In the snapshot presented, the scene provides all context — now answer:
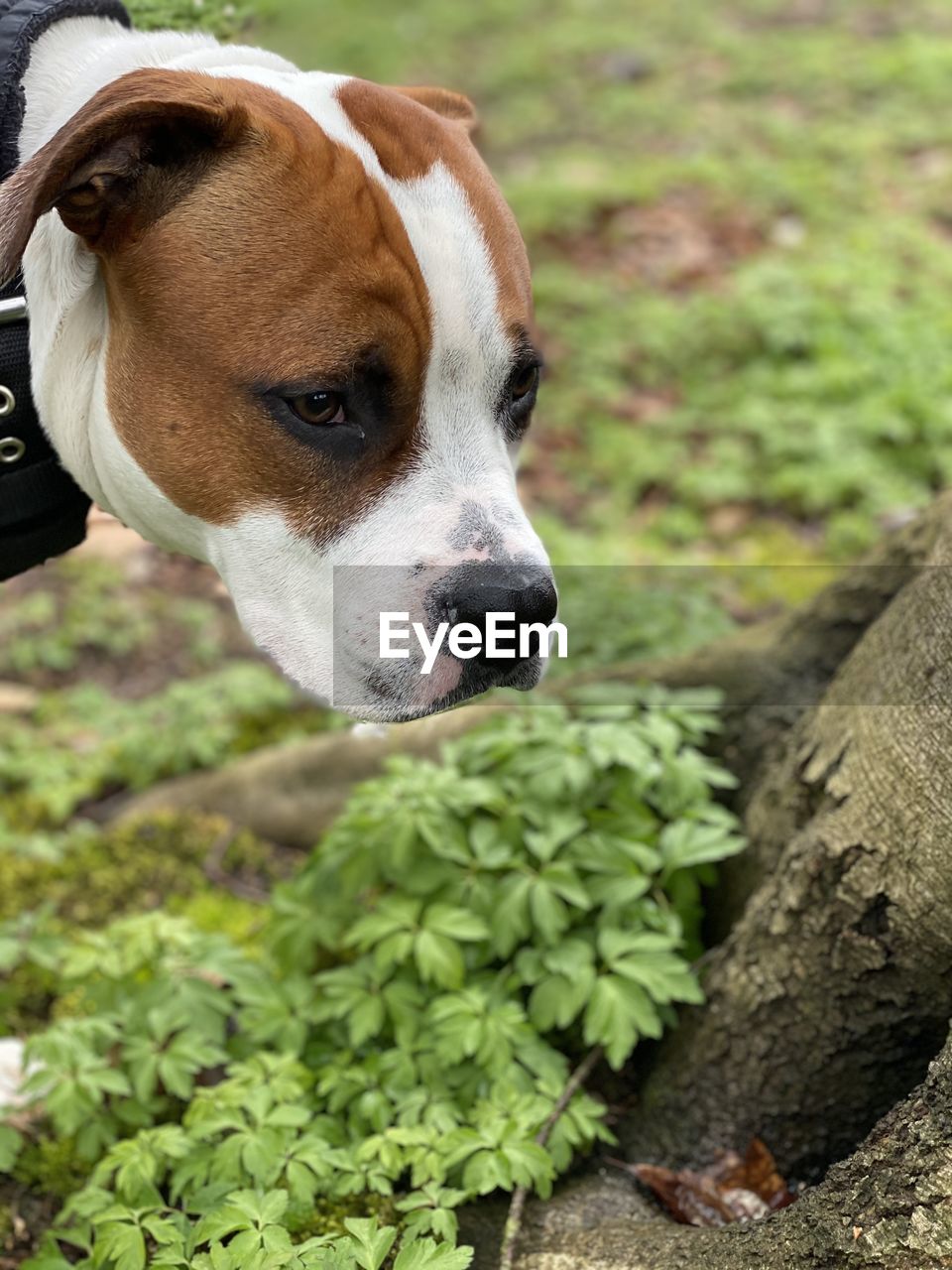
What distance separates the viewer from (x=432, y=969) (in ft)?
8.13

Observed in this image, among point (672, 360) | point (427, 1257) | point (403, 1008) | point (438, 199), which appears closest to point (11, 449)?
point (438, 199)

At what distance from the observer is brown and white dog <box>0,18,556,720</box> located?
2033 millimetres

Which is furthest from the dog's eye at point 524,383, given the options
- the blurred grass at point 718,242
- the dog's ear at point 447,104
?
the blurred grass at point 718,242

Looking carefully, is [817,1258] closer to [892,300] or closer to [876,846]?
[876,846]

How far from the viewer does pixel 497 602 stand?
2.07 metres

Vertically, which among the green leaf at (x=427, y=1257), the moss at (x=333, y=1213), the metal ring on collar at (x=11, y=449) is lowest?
the moss at (x=333, y=1213)

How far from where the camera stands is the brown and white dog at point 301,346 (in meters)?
2.03

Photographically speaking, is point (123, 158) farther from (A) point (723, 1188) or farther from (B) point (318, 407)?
(A) point (723, 1188)

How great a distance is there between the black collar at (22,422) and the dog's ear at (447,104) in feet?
2.07

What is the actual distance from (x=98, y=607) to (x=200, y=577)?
1.67ft

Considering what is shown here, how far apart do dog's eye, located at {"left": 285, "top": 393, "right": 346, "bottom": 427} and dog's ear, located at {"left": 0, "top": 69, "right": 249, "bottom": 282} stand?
1.29ft

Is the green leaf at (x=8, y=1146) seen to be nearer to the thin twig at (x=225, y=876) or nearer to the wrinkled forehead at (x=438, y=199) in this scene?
the thin twig at (x=225, y=876)

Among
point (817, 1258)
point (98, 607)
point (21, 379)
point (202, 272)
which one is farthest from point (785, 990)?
point (98, 607)

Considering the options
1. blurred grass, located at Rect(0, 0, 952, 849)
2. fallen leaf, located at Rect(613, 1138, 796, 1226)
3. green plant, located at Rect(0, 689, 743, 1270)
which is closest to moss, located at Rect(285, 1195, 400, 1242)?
green plant, located at Rect(0, 689, 743, 1270)
